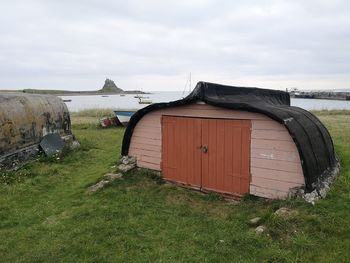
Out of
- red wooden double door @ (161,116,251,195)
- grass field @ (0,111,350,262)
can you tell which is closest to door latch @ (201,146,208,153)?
red wooden double door @ (161,116,251,195)

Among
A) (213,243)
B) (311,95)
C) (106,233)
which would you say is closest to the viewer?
(213,243)

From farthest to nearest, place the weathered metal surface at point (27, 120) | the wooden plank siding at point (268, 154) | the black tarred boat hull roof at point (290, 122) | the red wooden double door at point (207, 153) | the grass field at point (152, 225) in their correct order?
the weathered metal surface at point (27, 120) < the red wooden double door at point (207, 153) < the wooden plank siding at point (268, 154) < the black tarred boat hull roof at point (290, 122) < the grass field at point (152, 225)

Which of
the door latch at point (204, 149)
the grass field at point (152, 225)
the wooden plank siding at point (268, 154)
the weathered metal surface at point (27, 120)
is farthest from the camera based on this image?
the weathered metal surface at point (27, 120)

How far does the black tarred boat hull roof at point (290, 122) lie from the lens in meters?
7.10

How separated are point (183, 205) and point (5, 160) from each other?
588 centimetres

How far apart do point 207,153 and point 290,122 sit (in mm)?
2209

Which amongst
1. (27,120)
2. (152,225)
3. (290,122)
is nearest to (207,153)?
(290,122)

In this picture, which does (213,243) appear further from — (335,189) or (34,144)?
(34,144)

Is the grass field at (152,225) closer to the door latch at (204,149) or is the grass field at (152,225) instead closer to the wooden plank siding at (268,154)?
the wooden plank siding at (268,154)

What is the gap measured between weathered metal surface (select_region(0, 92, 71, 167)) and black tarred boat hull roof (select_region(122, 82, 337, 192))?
356cm

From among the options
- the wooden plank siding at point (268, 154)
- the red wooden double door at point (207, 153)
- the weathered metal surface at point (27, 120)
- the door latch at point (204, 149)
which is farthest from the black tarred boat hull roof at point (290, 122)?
the weathered metal surface at point (27, 120)

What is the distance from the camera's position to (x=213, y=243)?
5645mm

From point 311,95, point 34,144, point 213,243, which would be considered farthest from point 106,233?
point 311,95

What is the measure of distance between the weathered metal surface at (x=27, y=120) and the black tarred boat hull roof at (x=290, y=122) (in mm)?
3560
